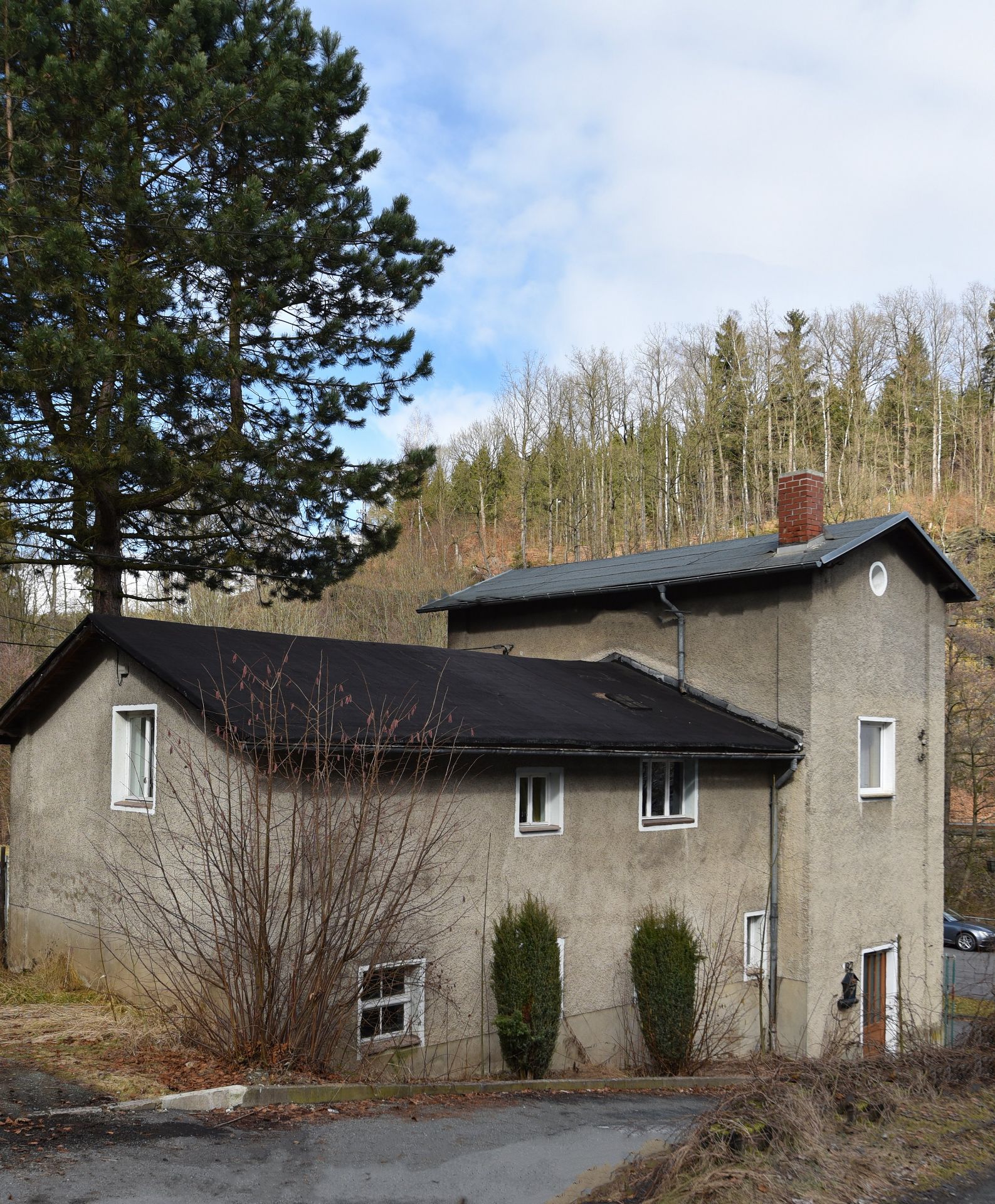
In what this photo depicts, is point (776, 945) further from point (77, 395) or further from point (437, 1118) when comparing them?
point (77, 395)

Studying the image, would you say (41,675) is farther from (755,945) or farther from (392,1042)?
(755,945)

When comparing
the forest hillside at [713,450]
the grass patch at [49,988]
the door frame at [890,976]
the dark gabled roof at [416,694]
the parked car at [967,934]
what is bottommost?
the parked car at [967,934]

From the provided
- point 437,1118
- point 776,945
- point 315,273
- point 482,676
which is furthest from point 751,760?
point 315,273

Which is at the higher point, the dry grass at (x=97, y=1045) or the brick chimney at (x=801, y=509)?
the brick chimney at (x=801, y=509)

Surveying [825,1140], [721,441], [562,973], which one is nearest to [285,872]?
[562,973]

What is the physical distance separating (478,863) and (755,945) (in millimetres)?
5782

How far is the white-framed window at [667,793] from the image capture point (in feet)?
45.6

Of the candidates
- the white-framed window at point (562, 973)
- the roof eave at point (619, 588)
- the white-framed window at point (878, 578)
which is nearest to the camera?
the white-framed window at point (562, 973)

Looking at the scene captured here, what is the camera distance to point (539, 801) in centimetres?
1277

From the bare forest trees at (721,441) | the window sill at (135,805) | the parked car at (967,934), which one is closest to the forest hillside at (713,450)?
the bare forest trees at (721,441)

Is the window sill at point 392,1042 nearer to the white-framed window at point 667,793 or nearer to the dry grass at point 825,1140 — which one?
the white-framed window at point 667,793

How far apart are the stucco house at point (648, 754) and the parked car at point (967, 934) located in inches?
483

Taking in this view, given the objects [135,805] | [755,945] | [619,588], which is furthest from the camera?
[619,588]

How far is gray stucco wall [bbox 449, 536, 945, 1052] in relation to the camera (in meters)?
15.3
